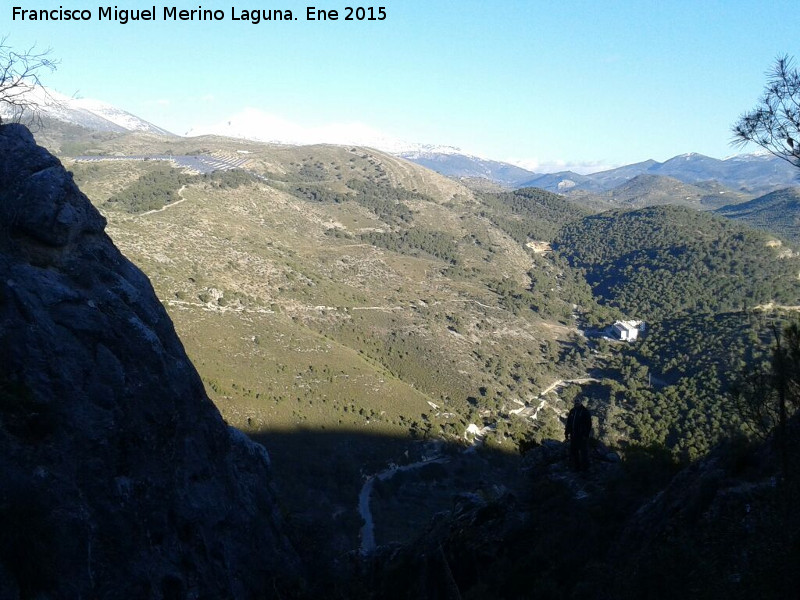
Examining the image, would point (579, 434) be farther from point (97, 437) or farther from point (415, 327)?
point (415, 327)

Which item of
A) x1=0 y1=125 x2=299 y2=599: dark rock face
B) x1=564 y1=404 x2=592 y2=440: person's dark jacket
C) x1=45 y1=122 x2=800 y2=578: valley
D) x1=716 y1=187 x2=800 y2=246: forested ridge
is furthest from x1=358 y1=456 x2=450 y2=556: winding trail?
x1=716 y1=187 x2=800 y2=246: forested ridge

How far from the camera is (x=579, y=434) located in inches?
503

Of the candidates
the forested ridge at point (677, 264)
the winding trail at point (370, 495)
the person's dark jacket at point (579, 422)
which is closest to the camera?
the person's dark jacket at point (579, 422)

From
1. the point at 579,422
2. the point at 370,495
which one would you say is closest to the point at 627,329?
the point at 370,495

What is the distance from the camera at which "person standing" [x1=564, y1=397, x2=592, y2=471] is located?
12.3 meters

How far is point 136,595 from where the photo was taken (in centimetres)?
760

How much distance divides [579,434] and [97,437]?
10305 mm

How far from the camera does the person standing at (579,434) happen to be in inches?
484

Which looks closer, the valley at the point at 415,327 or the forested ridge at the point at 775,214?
the valley at the point at 415,327

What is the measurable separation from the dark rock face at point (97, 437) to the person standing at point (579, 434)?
7372 mm

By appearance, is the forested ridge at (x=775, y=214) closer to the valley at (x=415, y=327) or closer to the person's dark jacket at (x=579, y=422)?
the valley at (x=415, y=327)

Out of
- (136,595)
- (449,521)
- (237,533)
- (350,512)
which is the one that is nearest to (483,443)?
(350,512)

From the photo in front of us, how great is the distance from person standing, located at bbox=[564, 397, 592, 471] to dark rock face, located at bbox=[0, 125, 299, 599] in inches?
290

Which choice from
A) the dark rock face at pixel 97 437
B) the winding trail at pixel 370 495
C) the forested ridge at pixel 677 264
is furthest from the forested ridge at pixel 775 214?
the dark rock face at pixel 97 437
